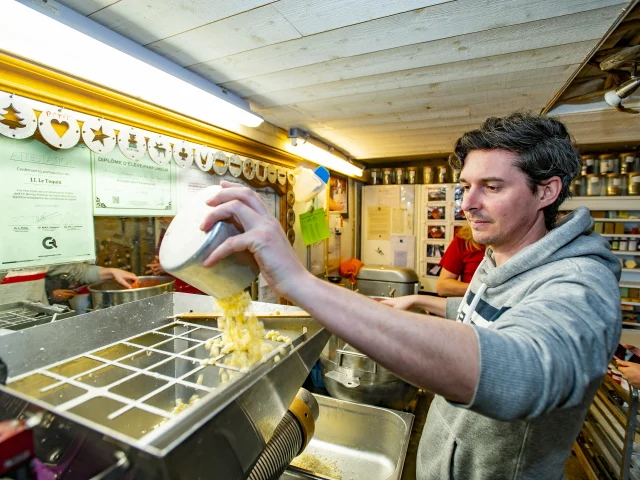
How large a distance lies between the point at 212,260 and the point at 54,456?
16.6 inches

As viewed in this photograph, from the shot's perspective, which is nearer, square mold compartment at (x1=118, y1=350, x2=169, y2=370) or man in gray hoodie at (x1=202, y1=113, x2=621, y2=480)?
man in gray hoodie at (x1=202, y1=113, x2=621, y2=480)

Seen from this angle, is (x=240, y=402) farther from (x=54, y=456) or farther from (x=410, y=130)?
(x=410, y=130)

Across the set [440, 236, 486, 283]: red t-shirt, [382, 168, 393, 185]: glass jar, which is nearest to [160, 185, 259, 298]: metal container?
[440, 236, 486, 283]: red t-shirt

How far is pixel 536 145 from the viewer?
1103 millimetres

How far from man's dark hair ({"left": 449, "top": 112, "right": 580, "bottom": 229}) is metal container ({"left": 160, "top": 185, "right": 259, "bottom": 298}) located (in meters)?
0.94

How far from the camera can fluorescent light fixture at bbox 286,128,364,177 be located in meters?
2.86

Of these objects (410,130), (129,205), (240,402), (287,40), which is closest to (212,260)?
(240,402)

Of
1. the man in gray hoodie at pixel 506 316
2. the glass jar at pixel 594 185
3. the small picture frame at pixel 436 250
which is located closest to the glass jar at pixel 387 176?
the small picture frame at pixel 436 250

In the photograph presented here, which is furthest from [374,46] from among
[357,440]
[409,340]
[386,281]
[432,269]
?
[432,269]

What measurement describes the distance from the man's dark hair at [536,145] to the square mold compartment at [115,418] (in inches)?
54.2

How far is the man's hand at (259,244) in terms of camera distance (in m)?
0.69

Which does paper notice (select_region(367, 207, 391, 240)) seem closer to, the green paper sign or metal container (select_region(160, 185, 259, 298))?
the green paper sign

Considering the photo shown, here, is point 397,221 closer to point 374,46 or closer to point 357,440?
point 357,440

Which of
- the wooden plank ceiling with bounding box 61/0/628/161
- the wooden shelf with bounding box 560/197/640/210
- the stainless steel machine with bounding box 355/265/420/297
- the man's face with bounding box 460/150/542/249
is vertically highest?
the wooden plank ceiling with bounding box 61/0/628/161
